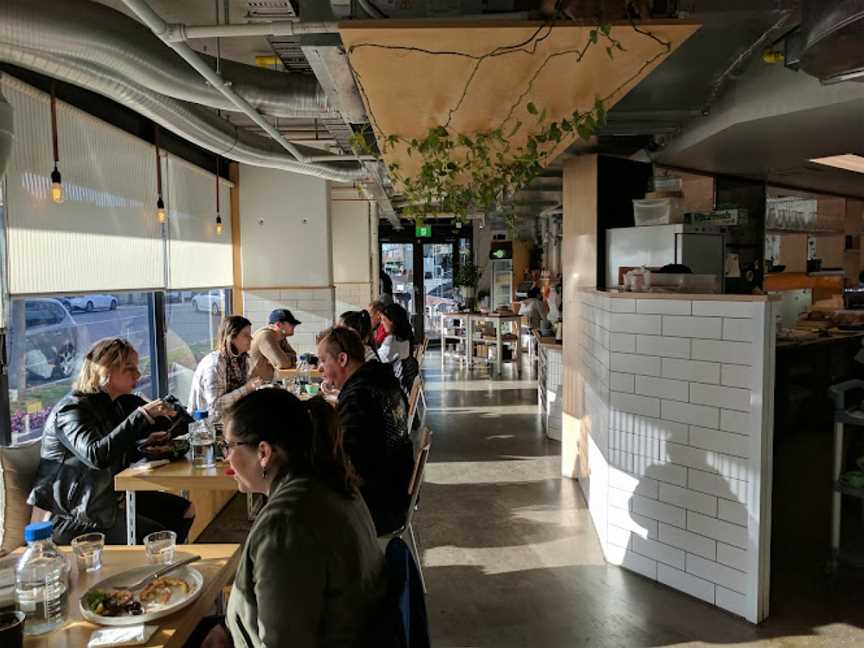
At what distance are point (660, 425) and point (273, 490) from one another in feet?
7.97

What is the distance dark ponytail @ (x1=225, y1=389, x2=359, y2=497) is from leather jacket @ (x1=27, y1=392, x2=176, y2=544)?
1.34 meters

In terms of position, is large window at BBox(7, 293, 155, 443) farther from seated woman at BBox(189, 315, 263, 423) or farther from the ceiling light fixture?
the ceiling light fixture

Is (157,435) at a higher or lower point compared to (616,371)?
lower

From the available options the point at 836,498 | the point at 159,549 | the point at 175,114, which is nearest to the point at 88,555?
the point at 159,549

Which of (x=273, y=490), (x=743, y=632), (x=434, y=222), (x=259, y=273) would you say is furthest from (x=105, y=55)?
(x=434, y=222)

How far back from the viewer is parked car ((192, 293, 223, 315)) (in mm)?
6559

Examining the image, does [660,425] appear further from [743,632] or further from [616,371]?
[743,632]

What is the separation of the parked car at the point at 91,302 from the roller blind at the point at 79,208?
9 cm

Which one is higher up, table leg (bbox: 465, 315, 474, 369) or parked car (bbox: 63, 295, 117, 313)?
parked car (bbox: 63, 295, 117, 313)

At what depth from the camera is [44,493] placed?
2801mm

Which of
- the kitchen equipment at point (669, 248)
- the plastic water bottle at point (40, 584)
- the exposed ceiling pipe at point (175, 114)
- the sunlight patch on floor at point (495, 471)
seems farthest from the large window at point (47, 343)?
the kitchen equipment at point (669, 248)

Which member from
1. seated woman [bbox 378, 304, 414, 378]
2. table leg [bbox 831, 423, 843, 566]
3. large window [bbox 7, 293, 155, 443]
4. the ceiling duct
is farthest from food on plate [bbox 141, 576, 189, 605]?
seated woman [bbox 378, 304, 414, 378]

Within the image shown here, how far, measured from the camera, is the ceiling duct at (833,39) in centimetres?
196

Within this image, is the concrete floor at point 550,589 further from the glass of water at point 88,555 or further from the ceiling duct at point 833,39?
the ceiling duct at point 833,39
